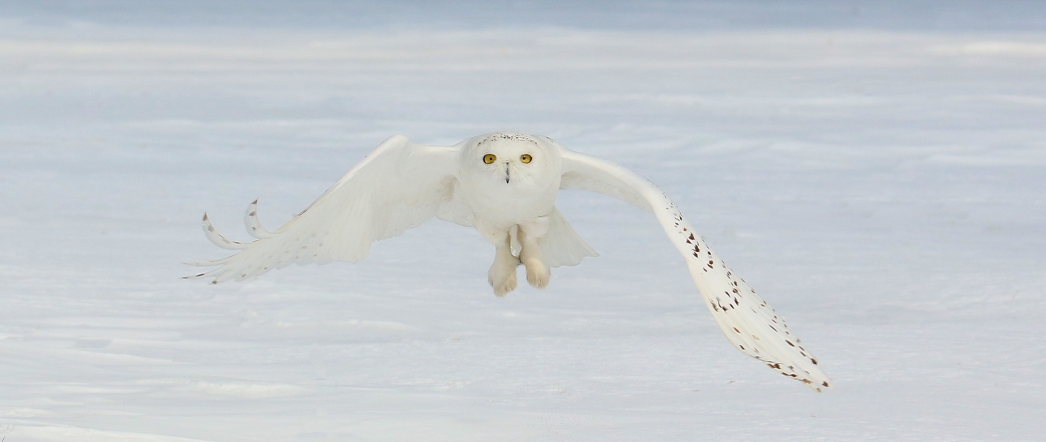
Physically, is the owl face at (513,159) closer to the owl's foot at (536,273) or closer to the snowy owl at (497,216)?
the snowy owl at (497,216)

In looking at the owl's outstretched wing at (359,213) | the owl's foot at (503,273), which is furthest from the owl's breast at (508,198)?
the owl's outstretched wing at (359,213)

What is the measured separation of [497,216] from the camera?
5402 mm

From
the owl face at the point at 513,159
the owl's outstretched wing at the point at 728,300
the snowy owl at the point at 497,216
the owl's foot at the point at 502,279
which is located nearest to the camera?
the owl's outstretched wing at the point at 728,300

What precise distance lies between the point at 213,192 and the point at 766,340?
934 centimetres

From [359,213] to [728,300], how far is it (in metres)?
1.59

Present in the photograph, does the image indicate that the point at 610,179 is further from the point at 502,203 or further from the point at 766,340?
the point at 766,340

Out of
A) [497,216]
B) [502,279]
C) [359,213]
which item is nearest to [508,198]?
[497,216]

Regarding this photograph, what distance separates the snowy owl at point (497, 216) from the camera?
5.02m

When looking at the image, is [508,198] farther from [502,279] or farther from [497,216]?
→ [502,279]

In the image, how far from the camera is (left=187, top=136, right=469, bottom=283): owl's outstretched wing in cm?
552

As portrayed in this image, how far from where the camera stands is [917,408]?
21.7ft

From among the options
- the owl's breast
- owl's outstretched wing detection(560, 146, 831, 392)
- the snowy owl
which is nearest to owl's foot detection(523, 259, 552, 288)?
the snowy owl

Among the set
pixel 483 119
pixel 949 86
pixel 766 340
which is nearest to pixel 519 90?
pixel 483 119

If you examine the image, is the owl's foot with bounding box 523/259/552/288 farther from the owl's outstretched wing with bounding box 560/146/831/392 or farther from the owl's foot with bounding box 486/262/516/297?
the owl's outstretched wing with bounding box 560/146/831/392
